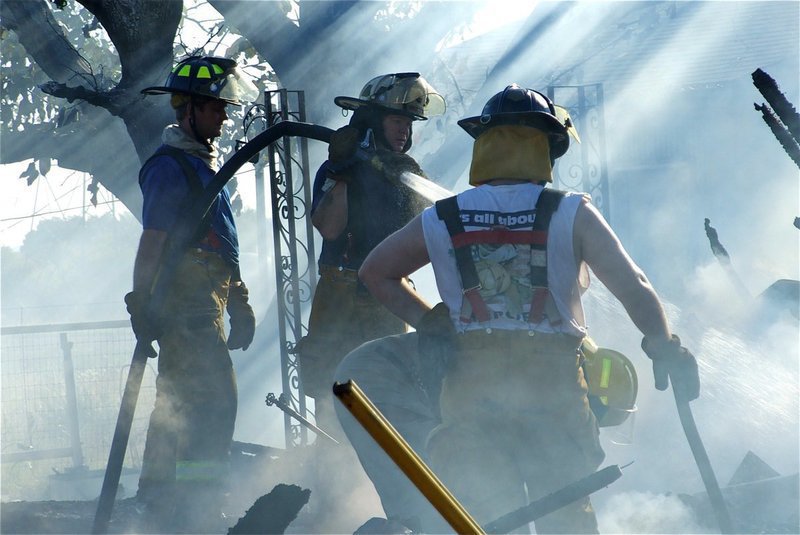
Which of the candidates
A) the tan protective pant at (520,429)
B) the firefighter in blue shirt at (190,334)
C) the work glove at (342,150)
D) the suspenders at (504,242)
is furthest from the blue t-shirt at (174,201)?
the tan protective pant at (520,429)

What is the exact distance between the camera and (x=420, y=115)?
5.05m

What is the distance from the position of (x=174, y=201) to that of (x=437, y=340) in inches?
77.7

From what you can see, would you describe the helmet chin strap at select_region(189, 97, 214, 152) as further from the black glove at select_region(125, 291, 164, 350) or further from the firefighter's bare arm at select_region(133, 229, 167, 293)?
the black glove at select_region(125, 291, 164, 350)

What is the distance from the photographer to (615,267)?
130 inches

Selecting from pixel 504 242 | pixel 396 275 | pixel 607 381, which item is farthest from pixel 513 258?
pixel 607 381

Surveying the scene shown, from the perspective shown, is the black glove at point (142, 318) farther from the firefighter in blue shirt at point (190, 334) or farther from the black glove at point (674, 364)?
the black glove at point (674, 364)

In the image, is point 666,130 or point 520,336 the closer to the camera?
point 520,336

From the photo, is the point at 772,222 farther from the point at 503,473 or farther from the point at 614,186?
the point at 503,473

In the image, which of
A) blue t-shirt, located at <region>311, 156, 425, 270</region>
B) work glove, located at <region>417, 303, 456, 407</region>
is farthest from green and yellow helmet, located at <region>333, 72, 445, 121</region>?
work glove, located at <region>417, 303, 456, 407</region>

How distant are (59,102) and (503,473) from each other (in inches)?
397

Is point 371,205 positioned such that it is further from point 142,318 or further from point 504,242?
point 504,242

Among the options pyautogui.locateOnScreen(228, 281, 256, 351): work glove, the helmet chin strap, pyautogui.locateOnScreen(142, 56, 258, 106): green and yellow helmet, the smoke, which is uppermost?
the smoke

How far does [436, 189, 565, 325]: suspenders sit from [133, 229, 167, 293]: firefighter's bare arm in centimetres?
190

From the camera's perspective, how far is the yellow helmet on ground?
3.56 metres
